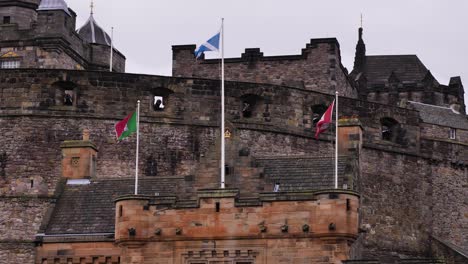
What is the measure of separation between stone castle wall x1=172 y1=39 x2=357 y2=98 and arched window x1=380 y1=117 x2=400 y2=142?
568 centimetres

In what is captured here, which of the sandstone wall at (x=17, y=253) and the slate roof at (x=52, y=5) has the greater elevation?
the slate roof at (x=52, y=5)

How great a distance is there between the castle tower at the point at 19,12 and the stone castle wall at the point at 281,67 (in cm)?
600

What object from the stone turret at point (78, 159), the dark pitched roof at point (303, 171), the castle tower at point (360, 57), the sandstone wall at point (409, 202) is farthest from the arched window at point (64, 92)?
the castle tower at point (360, 57)

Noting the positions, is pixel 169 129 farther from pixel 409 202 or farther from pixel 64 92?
pixel 409 202

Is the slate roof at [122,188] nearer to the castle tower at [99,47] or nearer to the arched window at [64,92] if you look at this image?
the arched window at [64,92]

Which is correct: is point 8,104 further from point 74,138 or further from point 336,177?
point 336,177

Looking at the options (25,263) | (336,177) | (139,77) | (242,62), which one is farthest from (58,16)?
(336,177)

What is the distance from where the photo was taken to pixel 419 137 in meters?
47.1

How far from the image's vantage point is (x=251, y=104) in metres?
43.8

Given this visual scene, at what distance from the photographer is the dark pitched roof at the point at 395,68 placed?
251ft

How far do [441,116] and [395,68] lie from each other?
11531 mm

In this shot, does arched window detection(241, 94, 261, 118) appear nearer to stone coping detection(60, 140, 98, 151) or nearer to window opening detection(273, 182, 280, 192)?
stone coping detection(60, 140, 98, 151)

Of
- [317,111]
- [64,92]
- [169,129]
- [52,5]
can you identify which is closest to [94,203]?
[169,129]

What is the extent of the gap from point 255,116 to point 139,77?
366cm
